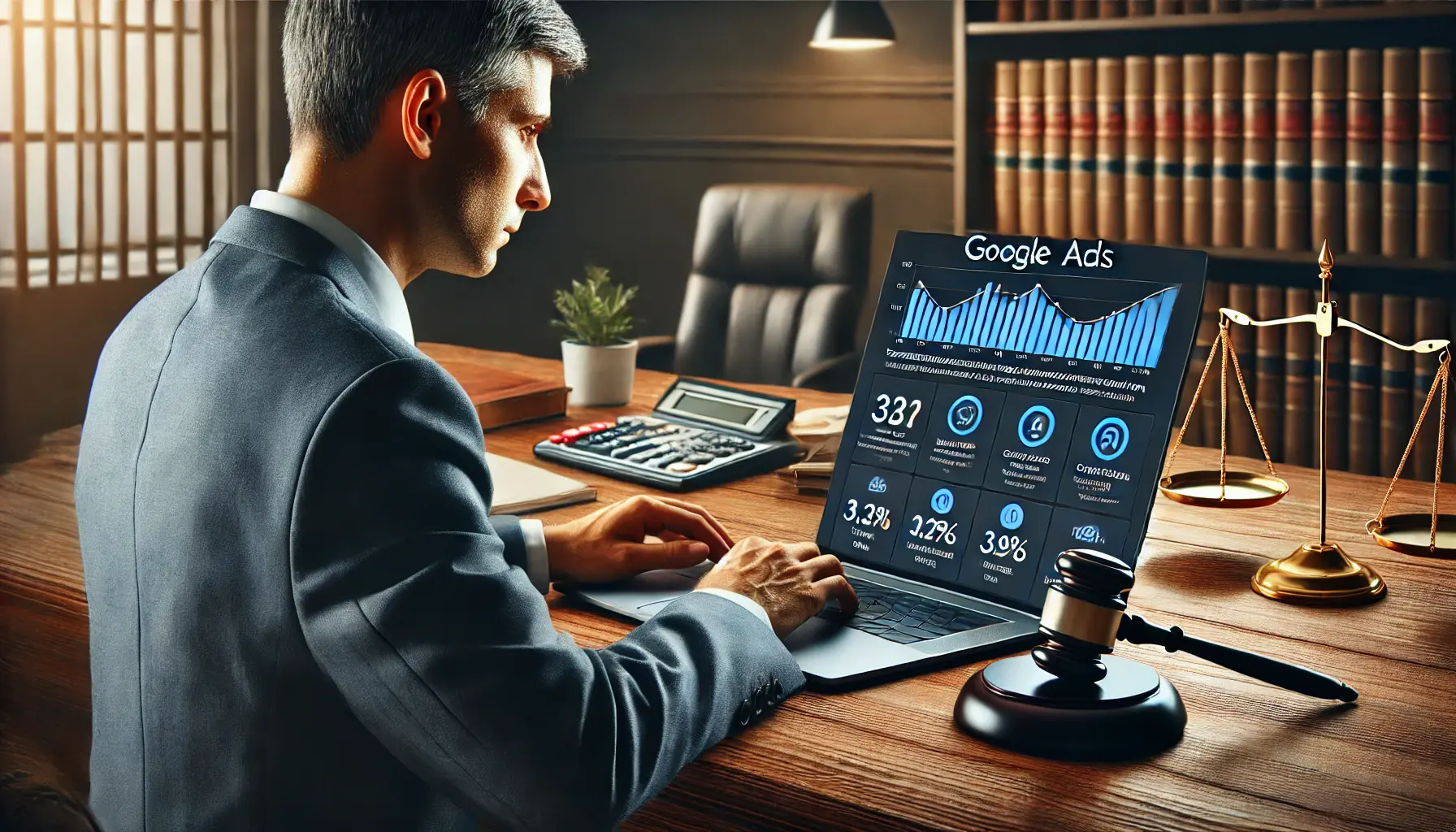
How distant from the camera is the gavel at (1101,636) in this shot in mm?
873

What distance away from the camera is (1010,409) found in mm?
1163

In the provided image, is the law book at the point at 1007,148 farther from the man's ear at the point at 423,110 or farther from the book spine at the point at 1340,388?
the man's ear at the point at 423,110

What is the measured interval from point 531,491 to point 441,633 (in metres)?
0.73

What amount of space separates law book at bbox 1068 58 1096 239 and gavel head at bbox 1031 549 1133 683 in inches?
86.3

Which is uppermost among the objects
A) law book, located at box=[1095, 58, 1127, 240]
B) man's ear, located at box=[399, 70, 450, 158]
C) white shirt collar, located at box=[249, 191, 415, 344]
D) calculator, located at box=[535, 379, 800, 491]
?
law book, located at box=[1095, 58, 1127, 240]

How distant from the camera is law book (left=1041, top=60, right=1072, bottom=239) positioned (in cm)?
293

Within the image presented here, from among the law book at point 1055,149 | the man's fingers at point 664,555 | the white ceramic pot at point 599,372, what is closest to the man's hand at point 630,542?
the man's fingers at point 664,555

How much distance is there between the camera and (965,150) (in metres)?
3.08

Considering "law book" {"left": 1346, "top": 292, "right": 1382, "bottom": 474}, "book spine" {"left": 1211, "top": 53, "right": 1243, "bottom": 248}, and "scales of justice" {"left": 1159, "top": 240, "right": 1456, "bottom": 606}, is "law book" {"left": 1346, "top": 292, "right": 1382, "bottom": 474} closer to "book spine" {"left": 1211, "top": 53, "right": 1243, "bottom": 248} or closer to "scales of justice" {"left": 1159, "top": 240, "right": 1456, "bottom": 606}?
"book spine" {"left": 1211, "top": 53, "right": 1243, "bottom": 248}

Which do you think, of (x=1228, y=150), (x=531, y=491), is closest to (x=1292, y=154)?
(x=1228, y=150)

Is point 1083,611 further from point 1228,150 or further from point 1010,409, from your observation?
point 1228,150

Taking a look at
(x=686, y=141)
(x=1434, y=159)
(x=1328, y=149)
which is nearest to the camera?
(x=1434, y=159)

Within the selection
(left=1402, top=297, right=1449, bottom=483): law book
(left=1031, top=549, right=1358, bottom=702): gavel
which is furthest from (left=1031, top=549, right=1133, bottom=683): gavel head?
(left=1402, top=297, right=1449, bottom=483): law book

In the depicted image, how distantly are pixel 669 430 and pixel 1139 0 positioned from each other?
5.69ft
